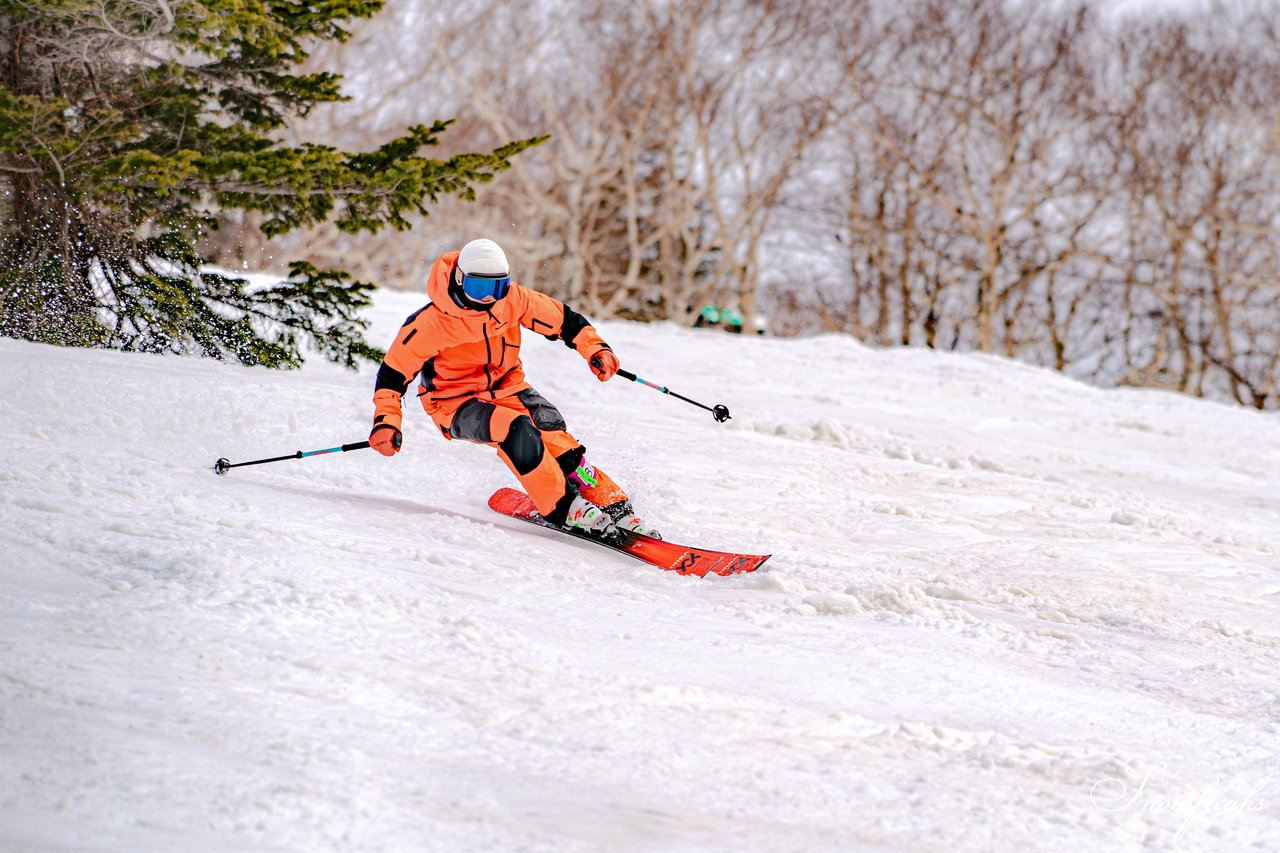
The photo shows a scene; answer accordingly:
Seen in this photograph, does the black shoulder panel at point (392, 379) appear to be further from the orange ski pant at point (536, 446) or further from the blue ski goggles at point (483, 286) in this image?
the blue ski goggles at point (483, 286)

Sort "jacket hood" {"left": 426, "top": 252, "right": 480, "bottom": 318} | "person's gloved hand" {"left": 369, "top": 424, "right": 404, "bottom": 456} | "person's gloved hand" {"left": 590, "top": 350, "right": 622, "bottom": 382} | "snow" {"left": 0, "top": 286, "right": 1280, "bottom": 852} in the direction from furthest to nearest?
"person's gloved hand" {"left": 590, "top": 350, "right": 622, "bottom": 382} → "jacket hood" {"left": 426, "top": 252, "right": 480, "bottom": 318} → "person's gloved hand" {"left": 369, "top": 424, "right": 404, "bottom": 456} → "snow" {"left": 0, "top": 286, "right": 1280, "bottom": 852}

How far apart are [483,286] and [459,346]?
38 cm

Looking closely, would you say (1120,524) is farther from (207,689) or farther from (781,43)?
(781,43)

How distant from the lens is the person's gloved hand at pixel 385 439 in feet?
14.3

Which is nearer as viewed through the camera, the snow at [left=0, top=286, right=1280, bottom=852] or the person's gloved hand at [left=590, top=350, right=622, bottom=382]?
the snow at [left=0, top=286, right=1280, bottom=852]

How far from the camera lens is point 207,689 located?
2.59m

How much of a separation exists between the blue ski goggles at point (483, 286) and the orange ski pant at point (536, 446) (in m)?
0.51

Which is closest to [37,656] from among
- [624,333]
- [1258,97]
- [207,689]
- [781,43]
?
[207,689]

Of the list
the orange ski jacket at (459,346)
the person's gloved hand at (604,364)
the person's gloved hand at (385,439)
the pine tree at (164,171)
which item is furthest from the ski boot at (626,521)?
the pine tree at (164,171)

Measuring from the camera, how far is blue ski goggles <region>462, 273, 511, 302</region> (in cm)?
441

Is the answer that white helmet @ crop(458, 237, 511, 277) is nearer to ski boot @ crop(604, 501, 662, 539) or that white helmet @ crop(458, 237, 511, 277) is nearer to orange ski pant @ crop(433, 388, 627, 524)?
orange ski pant @ crop(433, 388, 627, 524)

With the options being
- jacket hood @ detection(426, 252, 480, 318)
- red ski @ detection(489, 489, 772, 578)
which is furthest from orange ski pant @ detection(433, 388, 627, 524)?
jacket hood @ detection(426, 252, 480, 318)

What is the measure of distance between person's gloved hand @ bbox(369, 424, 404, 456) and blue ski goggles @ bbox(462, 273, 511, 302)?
2.15 ft

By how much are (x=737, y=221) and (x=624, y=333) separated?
7.83m
